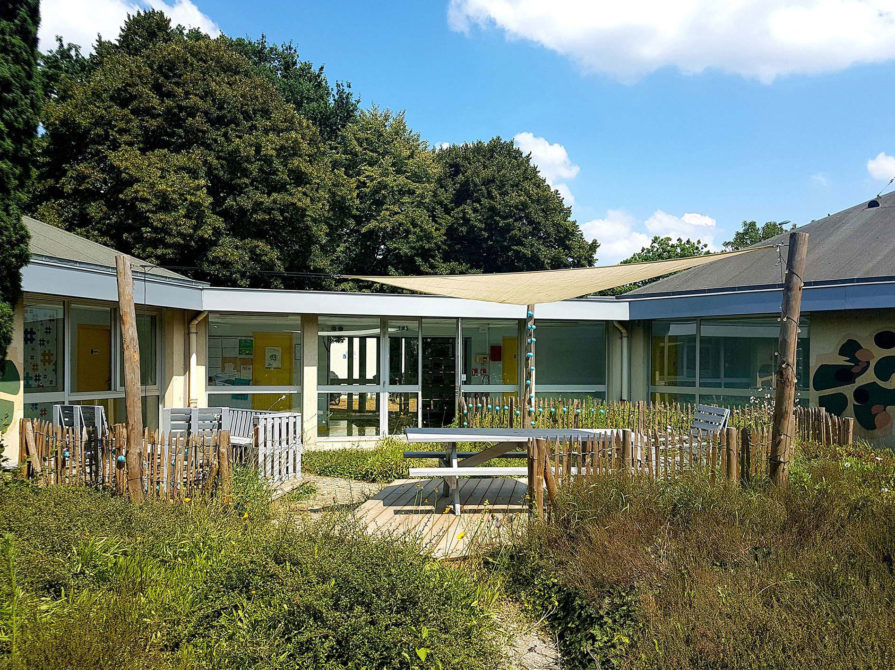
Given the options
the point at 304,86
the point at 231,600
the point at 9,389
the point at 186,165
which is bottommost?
the point at 231,600

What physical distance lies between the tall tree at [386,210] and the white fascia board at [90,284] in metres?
15.5

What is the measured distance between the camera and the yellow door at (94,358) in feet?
29.2

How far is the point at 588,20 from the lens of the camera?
7.80m

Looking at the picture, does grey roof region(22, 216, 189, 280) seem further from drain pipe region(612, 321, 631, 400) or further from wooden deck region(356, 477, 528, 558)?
drain pipe region(612, 321, 631, 400)

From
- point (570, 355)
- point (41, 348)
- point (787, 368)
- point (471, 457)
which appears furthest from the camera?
point (570, 355)

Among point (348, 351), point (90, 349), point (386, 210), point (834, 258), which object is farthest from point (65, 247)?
point (386, 210)

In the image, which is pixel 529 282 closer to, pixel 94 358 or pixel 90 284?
pixel 90 284

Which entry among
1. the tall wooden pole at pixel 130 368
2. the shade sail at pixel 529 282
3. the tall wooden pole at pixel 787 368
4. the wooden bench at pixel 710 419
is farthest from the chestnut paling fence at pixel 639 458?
the tall wooden pole at pixel 130 368

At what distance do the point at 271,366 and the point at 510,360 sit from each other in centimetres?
469

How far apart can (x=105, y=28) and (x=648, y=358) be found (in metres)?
19.8

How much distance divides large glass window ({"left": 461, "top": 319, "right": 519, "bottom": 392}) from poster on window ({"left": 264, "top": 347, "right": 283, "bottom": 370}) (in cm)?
353

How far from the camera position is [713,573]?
149 inches

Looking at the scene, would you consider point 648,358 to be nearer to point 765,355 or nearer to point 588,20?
point 765,355

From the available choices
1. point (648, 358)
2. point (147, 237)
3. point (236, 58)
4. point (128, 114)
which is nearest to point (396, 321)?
point (648, 358)
